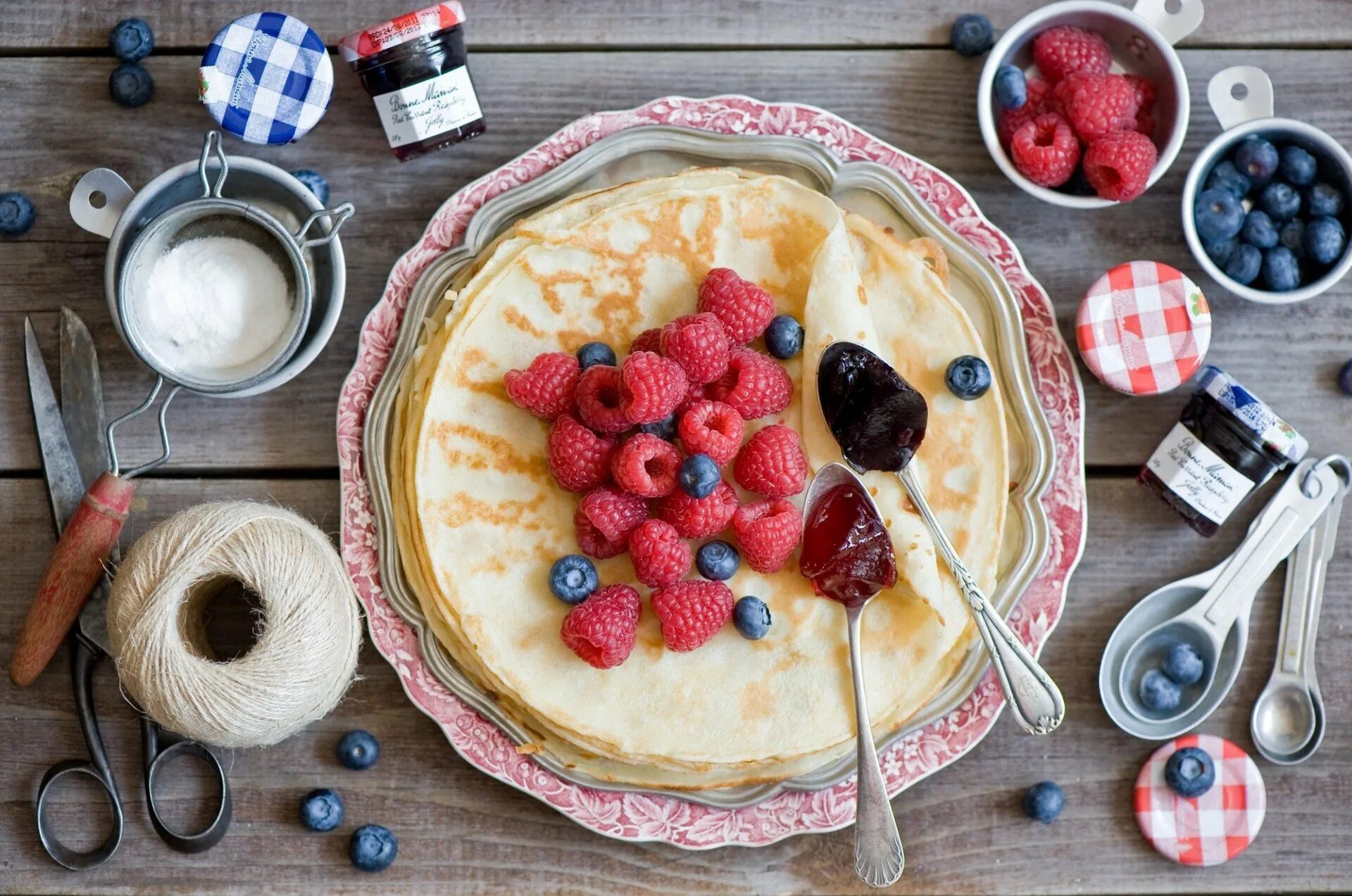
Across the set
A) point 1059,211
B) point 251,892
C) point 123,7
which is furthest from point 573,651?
point 123,7

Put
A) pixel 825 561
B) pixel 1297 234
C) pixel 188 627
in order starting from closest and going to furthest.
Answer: pixel 825 561
pixel 188 627
pixel 1297 234

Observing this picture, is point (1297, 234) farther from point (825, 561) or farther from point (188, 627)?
point (188, 627)

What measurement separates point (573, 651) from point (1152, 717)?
3.58ft

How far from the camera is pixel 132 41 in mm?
1990

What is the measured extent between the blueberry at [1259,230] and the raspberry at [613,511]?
121 cm

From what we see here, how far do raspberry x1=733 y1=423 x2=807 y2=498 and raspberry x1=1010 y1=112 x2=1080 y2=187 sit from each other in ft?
2.22

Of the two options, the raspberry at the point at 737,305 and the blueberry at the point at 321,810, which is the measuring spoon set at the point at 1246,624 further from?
the blueberry at the point at 321,810

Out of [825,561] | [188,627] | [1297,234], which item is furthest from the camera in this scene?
[1297,234]

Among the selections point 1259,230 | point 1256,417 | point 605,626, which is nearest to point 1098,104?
point 1259,230

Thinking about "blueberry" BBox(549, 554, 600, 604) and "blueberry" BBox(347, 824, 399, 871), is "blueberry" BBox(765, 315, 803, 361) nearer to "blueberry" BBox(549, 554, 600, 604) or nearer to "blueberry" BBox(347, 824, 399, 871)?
"blueberry" BBox(549, 554, 600, 604)

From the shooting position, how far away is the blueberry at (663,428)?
1.74 m

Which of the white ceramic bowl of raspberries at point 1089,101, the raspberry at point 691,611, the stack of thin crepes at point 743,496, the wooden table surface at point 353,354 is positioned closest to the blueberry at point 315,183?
the wooden table surface at point 353,354

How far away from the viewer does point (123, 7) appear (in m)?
2.05

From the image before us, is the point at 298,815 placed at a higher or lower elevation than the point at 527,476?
lower
